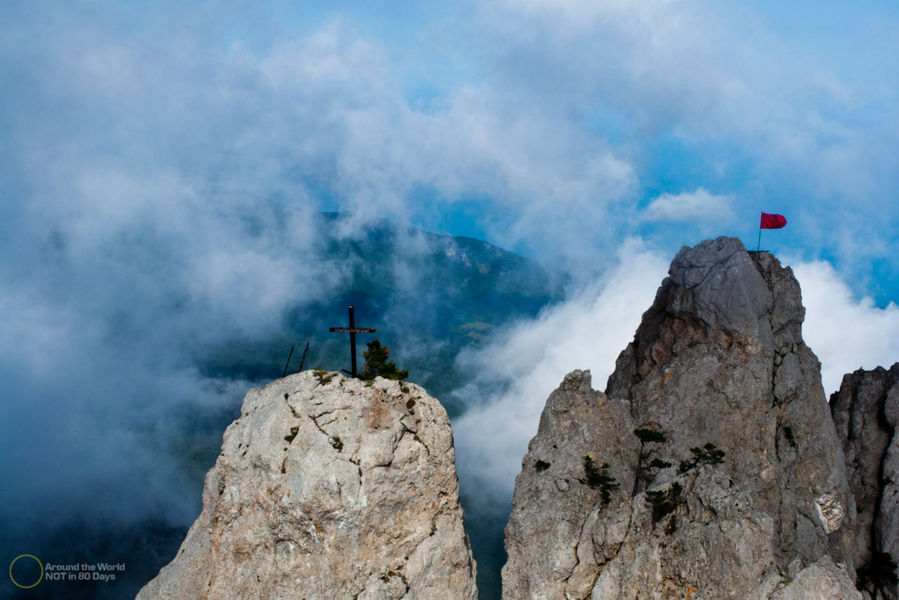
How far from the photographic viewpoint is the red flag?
6775 centimetres

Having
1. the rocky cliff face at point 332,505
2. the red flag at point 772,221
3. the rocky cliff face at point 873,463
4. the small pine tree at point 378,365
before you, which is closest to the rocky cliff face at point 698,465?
the red flag at point 772,221

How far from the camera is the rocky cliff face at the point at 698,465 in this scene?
42.1 m

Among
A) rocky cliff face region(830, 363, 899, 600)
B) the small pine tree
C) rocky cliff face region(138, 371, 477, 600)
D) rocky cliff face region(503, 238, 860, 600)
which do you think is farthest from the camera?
rocky cliff face region(830, 363, 899, 600)

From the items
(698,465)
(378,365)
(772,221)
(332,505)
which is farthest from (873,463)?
(332,505)

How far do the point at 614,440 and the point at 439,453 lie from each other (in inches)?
960

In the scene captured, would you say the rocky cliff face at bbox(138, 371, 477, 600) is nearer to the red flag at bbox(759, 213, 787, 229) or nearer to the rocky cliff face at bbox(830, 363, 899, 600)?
the red flag at bbox(759, 213, 787, 229)

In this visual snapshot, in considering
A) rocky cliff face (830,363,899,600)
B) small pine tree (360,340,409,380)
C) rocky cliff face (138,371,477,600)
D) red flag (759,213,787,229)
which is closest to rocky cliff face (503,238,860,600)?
red flag (759,213,787,229)

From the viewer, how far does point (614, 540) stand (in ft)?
153

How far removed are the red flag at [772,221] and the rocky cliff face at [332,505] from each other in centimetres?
5046

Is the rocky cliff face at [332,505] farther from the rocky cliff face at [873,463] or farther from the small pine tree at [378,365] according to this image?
the rocky cliff face at [873,463]

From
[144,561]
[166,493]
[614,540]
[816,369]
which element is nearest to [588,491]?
[614,540]

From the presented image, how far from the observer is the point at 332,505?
122 ft

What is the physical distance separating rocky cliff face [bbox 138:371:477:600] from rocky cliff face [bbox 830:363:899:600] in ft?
183

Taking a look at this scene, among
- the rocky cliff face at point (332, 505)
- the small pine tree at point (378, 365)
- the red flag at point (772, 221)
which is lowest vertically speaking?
the rocky cliff face at point (332, 505)
